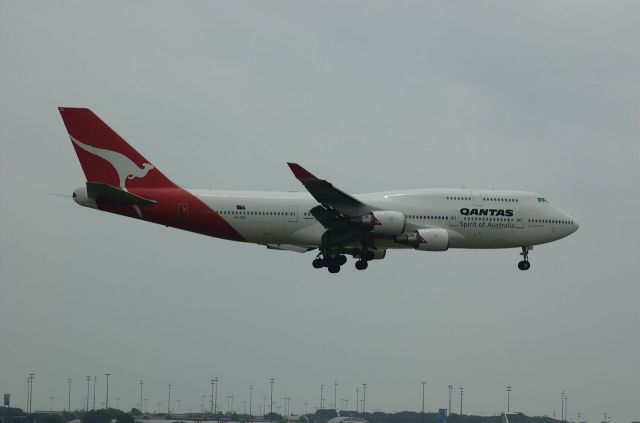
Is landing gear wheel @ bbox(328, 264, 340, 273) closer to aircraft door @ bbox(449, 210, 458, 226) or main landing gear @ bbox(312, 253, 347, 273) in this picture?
main landing gear @ bbox(312, 253, 347, 273)

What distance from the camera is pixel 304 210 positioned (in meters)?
63.5

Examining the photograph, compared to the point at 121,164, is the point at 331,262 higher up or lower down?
lower down

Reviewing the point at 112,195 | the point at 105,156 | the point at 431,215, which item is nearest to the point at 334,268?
the point at 431,215

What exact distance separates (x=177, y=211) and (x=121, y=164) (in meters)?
4.74

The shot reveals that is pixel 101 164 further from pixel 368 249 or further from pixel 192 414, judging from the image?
pixel 192 414

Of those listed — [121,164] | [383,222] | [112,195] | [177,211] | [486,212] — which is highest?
[121,164]

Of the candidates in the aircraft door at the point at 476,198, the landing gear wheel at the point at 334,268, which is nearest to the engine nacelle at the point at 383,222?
the landing gear wheel at the point at 334,268

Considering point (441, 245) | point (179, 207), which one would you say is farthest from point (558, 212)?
point (179, 207)

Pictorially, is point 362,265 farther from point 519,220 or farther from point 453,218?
point 519,220

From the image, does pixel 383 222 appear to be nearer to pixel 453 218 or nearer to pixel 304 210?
pixel 304 210

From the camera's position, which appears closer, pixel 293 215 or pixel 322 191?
pixel 322 191

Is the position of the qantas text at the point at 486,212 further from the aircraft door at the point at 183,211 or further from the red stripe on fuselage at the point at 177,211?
the aircraft door at the point at 183,211

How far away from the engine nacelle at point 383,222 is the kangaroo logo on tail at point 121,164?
1209cm

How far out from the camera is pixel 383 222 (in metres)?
61.9
